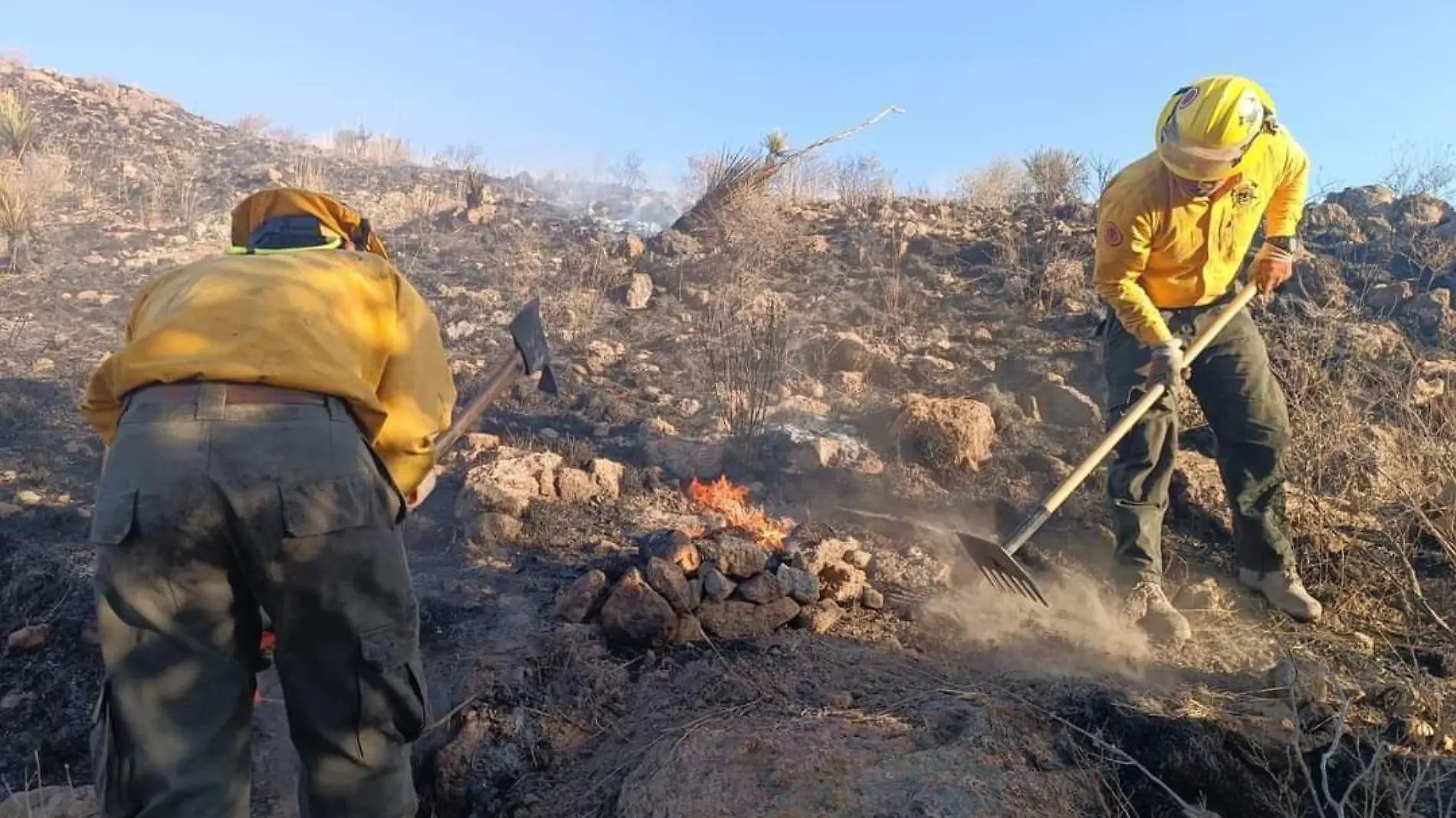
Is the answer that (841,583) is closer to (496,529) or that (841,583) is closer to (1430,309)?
(496,529)

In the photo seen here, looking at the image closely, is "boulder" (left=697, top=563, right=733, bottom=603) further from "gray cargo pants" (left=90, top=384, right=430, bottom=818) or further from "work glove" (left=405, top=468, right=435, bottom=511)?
"gray cargo pants" (left=90, top=384, right=430, bottom=818)

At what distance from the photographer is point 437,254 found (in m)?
9.07

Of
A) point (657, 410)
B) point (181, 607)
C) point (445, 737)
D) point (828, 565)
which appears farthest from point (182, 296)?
point (657, 410)

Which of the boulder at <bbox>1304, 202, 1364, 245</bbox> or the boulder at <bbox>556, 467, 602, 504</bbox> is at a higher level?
the boulder at <bbox>1304, 202, 1364, 245</bbox>

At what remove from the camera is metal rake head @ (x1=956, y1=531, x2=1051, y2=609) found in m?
3.45

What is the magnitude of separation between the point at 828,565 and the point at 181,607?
234 cm

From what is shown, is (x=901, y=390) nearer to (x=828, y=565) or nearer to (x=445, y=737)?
(x=828, y=565)

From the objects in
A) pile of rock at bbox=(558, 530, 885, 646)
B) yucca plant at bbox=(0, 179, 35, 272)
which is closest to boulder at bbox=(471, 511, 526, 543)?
pile of rock at bbox=(558, 530, 885, 646)

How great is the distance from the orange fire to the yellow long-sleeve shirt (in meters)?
1.97

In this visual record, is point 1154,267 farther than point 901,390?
No

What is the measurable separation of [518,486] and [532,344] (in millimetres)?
1567

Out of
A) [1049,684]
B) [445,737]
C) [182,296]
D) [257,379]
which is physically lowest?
[445,737]

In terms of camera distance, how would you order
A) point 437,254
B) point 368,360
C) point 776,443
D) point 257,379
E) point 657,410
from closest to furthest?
point 257,379 < point 368,360 < point 776,443 < point 657,410 < point 437,254

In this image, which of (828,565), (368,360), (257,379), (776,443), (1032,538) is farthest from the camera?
(776,443)
